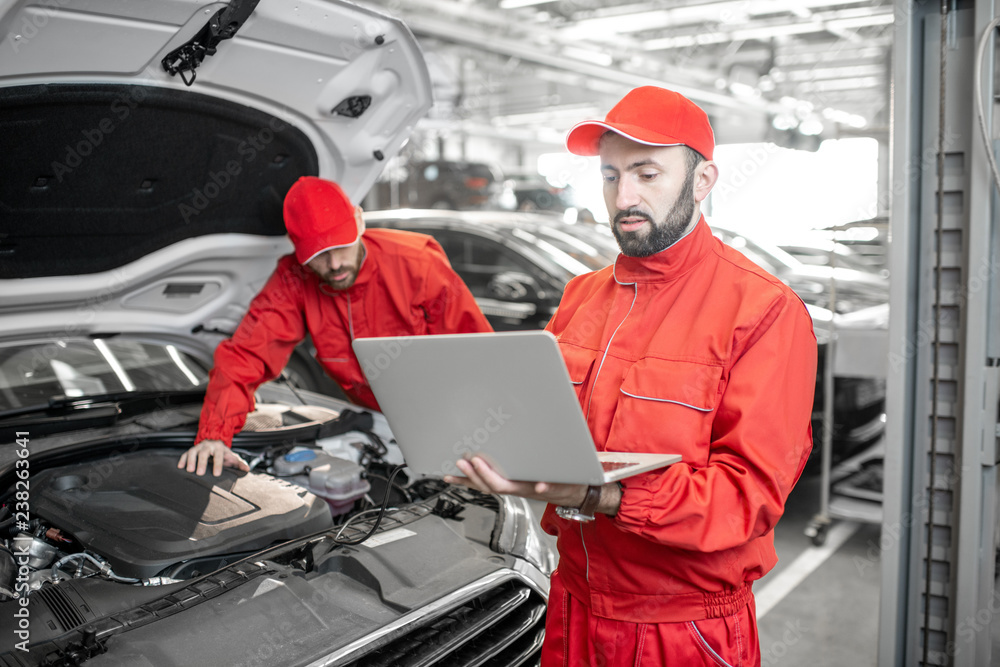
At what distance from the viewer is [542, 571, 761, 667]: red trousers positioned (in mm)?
1249

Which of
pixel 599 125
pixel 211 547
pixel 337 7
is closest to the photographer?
pixel 599 125

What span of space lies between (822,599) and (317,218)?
2.50 metres

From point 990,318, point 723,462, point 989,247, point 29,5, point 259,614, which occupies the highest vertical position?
point 29,5

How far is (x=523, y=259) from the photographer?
181 inches

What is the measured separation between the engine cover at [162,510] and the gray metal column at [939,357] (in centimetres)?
140

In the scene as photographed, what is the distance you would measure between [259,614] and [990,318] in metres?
1.66

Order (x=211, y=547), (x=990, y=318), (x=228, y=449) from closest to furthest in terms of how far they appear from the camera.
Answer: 1. (x=211, y=547)
2. (x=990, y=318)
3. (x=228, y=449)

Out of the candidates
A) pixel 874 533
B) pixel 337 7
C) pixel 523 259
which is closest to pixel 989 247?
pixel 337 7

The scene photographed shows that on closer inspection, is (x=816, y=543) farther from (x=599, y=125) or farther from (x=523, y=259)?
(x=599, y=125)

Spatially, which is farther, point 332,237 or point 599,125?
point 332,237

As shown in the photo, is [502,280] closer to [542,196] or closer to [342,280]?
[342,280]

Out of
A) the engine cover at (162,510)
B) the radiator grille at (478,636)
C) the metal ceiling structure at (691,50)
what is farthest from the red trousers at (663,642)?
the metal ceiling structure at (691,50)

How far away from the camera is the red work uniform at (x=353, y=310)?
2307mm

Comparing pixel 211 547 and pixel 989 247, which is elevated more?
pixel 989 247
